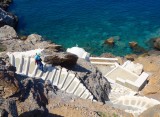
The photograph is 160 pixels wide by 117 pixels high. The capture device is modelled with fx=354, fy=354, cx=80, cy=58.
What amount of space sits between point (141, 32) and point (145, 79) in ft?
62.4

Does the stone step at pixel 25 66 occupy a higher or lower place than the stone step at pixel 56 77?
higher

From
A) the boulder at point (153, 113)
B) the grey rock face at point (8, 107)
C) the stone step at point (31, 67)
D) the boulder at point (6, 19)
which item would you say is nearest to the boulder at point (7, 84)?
the grey rock face at point (8, 107)

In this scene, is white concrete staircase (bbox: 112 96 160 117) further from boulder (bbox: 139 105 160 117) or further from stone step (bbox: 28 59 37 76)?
stone step (bbox: 28 59 37 76)

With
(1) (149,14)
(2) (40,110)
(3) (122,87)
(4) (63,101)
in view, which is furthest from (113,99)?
(1) (149,14)

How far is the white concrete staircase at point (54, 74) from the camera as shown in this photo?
28.2 meters

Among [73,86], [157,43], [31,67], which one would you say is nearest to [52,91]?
[73,86]

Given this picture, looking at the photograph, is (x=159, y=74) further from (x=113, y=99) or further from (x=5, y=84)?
(x=5, y=84)

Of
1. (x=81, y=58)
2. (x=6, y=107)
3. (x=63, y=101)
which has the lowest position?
(x=81, y=58)

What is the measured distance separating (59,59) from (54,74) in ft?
6.40

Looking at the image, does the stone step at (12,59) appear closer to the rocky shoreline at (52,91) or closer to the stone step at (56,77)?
the rocky shoreline at (52,91)

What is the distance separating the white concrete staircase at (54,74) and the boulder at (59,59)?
0.65 m

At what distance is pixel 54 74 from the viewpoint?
95.3 feet

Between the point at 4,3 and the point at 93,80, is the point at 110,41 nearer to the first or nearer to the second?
the point at 93,80

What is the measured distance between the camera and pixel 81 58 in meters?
36.2
